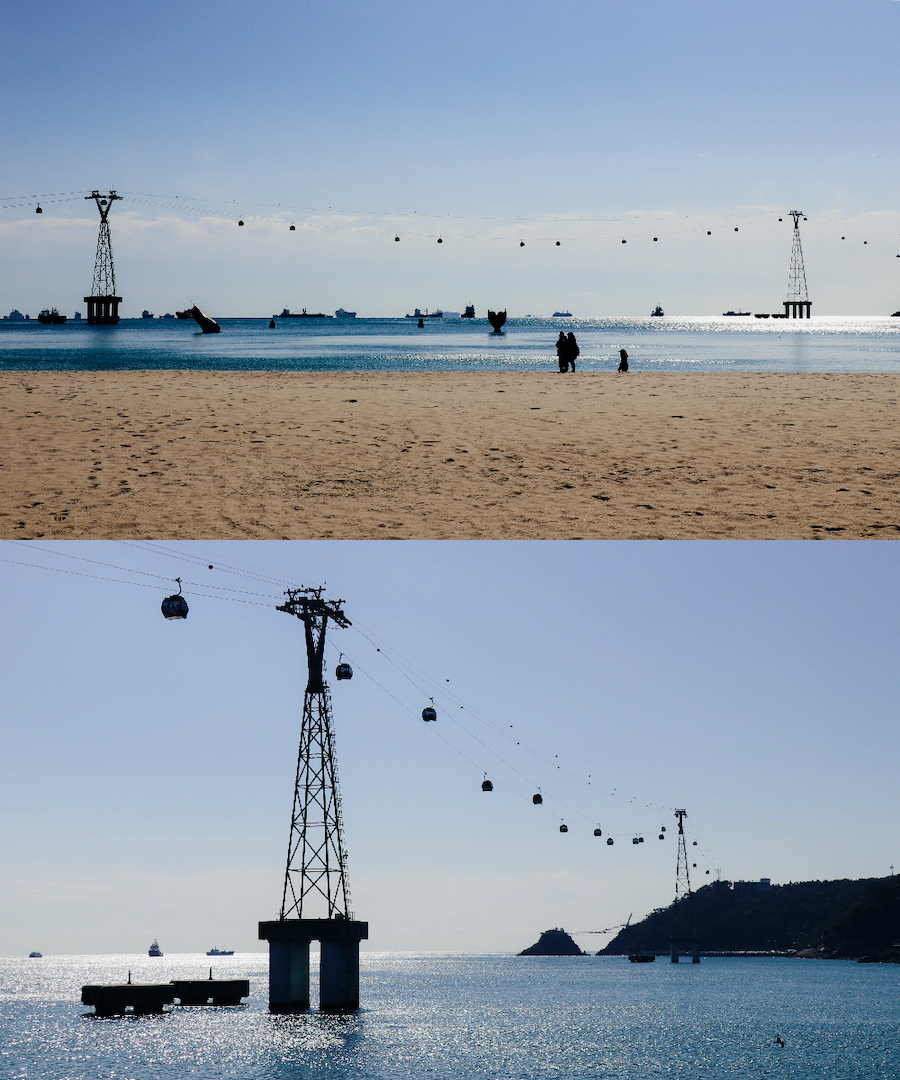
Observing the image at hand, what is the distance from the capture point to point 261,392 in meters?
37.0

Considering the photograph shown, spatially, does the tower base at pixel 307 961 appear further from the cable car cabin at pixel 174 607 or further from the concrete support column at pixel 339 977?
the cable car cabin at pixel 174 607

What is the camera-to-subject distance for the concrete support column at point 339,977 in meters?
45.9

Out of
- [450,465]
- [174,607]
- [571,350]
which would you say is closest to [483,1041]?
[571,350]

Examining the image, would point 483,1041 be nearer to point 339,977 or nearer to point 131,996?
point 339,977

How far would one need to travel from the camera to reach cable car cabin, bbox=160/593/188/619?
18.8m

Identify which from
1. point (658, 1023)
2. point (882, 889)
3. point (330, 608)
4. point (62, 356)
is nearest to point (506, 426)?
point (330, 608)

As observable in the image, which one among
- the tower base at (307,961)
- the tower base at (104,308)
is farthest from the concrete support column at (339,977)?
the tower base at (104,308)

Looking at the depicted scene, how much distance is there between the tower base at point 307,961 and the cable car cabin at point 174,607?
26.9 metres

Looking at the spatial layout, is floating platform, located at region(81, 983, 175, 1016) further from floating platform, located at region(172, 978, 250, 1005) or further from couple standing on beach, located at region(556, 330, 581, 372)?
couple standing on beach, located at region(556, 330, 581, 372)

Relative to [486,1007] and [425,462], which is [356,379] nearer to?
[425,462]

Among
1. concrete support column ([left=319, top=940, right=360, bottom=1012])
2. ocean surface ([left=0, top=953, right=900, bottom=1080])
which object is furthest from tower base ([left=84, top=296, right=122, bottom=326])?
concrete support column ([left=319, top=940, right=360, bottom=1012])

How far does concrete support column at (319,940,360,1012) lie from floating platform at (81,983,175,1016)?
74.3ft

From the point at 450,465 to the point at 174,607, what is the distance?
620 cm

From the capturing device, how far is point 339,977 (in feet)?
157
